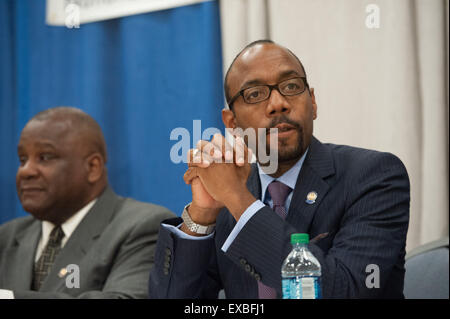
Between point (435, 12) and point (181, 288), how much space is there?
6.05 feet

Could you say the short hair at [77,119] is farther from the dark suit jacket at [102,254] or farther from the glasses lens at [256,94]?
the glasses lens at [256,94]

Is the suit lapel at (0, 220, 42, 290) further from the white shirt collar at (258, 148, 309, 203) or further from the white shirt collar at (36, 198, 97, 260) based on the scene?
the white shirt collar at (258, 148, 309, 203)

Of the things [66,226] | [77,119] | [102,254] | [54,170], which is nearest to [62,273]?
[102,254]

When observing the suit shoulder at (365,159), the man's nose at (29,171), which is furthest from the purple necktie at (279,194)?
the man's nose at (29,171)

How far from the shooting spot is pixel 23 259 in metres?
2.69

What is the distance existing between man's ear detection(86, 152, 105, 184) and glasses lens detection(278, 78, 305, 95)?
4.20 ft

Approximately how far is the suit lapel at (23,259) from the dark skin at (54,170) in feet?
0.46

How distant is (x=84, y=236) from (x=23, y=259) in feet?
1.09

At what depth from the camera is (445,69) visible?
2.75 metres

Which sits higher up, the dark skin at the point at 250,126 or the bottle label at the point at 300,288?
the dark skin at the point at 250,126

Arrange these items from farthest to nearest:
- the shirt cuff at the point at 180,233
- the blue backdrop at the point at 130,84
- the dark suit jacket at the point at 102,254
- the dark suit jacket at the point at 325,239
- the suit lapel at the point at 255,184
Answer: the blue backdrop at the point at 130,84 → the dark suit jacket at the point at 102,254 → the suit lapel at the point at 255,184 → the shirt cuff at the point at 180,233 → the dark suit jacket at the point at 325,239

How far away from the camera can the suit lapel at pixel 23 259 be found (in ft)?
8.61

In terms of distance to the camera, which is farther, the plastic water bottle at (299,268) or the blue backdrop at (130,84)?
the blue backdrop at (130,84)

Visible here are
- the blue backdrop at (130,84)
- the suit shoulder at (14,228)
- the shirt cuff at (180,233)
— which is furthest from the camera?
the blue backdrop at (130,84)
